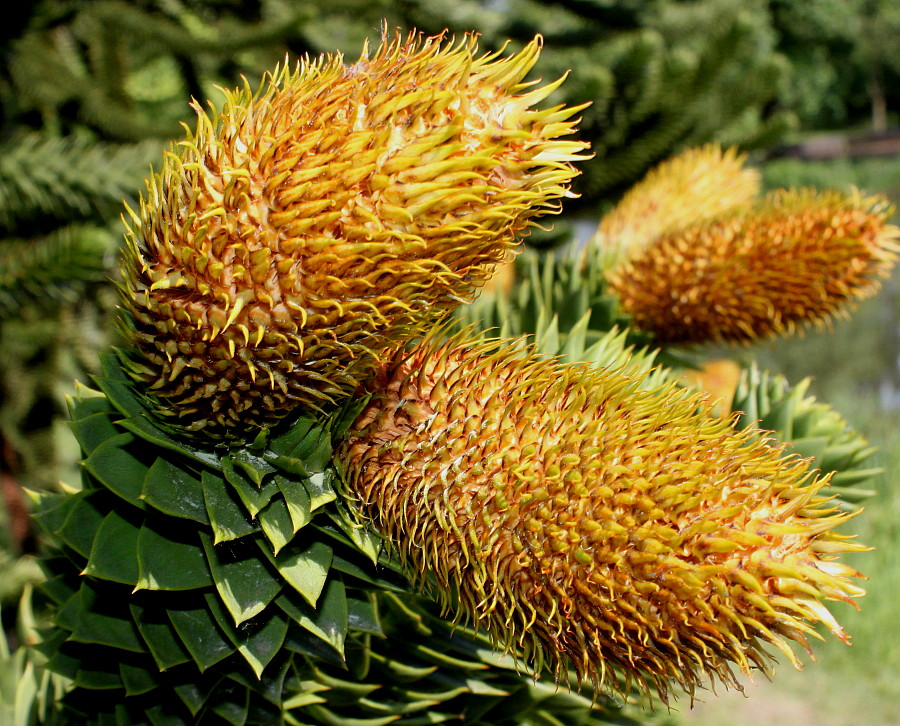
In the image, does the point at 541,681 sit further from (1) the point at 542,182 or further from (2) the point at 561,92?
(2) the point at 561,92

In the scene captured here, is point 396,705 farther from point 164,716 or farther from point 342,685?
point 164,716

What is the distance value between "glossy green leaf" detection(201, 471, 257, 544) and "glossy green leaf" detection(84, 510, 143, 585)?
6.5 inches

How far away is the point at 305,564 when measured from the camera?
1140 millimetres

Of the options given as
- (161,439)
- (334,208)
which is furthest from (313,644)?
(334,208)

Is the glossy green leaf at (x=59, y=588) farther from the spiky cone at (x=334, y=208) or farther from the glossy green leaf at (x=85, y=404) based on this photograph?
the spiky cone at (x=334, y=208)

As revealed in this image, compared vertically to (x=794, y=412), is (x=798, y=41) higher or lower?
higher

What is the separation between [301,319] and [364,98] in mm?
291

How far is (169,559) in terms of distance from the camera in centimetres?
116

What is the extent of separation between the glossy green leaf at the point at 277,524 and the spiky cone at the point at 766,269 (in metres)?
1.09

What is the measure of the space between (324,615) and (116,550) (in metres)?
0.34

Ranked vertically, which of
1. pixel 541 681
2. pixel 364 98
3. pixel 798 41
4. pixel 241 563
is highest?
pixel 798 41

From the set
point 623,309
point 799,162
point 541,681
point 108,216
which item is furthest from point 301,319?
point 799,162

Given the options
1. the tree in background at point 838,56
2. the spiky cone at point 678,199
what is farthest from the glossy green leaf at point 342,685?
the tree in background at point 838,56

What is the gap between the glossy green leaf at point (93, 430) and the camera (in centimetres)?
125
